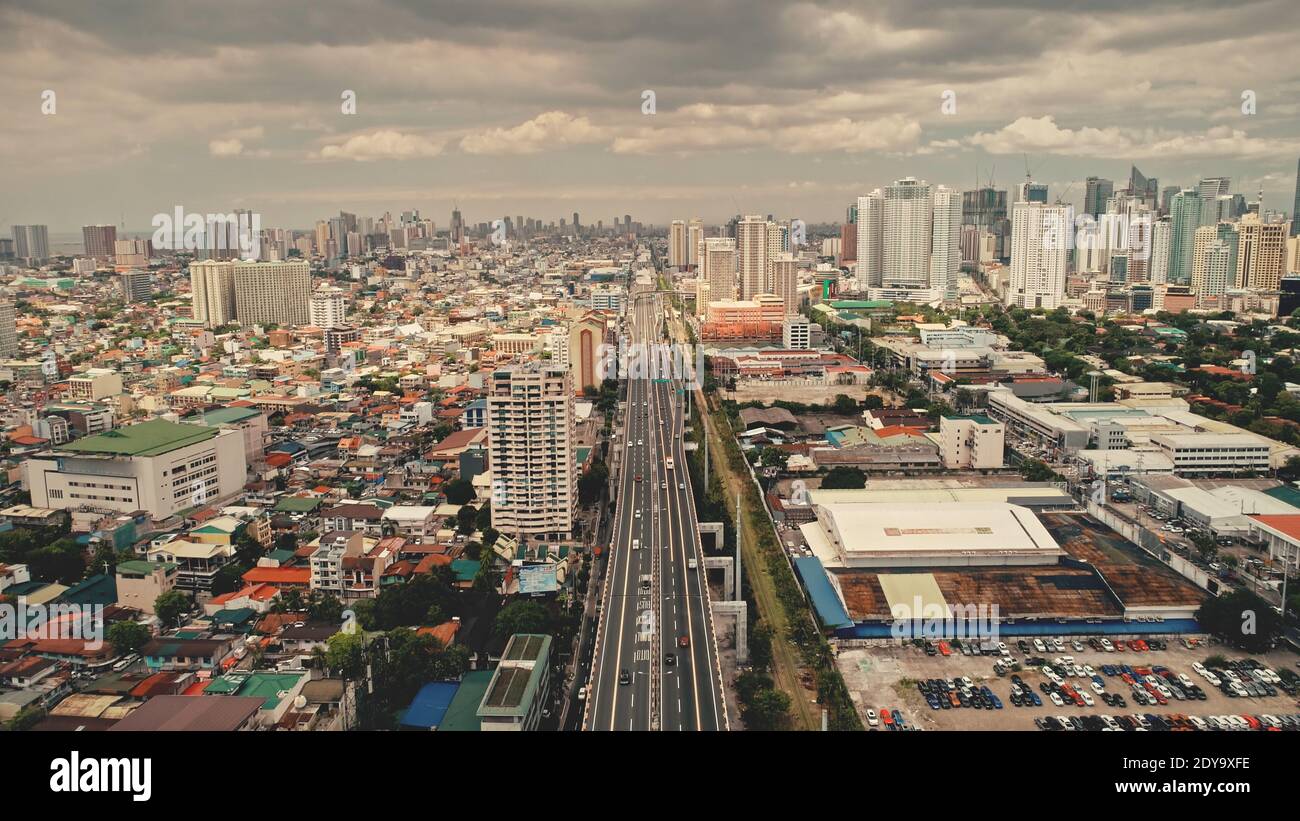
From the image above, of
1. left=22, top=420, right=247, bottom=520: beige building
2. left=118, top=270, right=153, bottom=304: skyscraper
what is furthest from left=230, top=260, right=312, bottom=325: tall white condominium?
left=22, top=420, right=247, bottom=520: beige building

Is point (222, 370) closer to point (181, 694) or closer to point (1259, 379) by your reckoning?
point (181, 694)

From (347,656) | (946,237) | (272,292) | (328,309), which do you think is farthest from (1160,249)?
(347,656)

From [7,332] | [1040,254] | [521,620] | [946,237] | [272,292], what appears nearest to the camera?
[521,620]

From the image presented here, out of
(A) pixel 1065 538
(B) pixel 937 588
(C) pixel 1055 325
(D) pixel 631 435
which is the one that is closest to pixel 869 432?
(D) pixel 631 435

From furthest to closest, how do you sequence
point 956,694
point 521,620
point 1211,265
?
1. point 1211,265
2. point 521,620
3. point 956,694

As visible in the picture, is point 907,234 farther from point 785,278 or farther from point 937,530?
A: point 937,530
